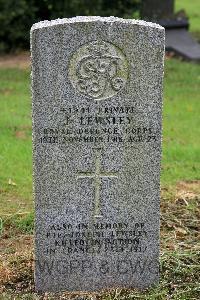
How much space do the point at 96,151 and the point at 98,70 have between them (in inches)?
20.7

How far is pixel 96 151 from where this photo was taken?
17.3ft

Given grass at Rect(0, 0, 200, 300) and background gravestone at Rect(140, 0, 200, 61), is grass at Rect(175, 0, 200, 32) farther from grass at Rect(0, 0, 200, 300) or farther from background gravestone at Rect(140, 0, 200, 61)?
grass at Rect(0, 0, 200, 300)

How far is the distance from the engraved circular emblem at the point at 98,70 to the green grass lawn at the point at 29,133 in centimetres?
227

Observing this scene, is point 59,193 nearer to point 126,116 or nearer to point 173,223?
point 126,116

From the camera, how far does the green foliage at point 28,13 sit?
15773mm

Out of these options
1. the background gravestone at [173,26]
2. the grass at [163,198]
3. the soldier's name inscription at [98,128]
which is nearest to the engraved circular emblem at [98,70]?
the soldier's name inscription at [98,128]

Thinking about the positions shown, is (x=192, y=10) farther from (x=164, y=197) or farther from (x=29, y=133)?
(x=164, y=197)

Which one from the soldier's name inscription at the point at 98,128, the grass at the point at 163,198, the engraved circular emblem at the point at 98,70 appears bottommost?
the grass at the point at 163,198

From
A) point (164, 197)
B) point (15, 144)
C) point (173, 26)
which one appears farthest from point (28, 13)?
point (164, 197)

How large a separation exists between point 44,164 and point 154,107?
797 millimetres

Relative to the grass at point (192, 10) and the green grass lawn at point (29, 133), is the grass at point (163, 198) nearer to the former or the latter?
the green grass lawn at point (29, 133)

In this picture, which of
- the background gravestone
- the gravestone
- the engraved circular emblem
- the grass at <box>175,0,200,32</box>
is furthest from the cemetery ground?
the grass at <box>175,0,200,32</box>

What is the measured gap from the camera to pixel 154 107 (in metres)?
5.20

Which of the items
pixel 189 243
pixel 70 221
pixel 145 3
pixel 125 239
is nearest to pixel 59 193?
pixel 70 221
